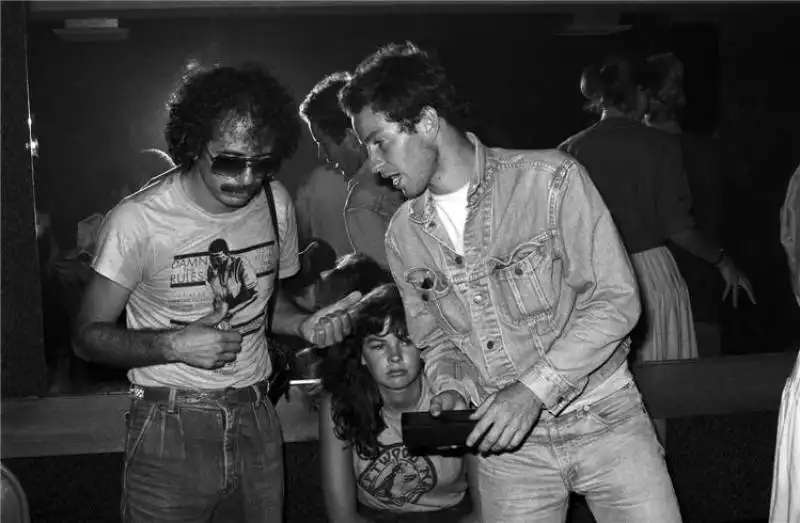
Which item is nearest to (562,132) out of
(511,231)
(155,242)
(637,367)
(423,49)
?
(423,49)

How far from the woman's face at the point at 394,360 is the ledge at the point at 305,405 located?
0.55m

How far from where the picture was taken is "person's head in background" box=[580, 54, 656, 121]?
337 cm

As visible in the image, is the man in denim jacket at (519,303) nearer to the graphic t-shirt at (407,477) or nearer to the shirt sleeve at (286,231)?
the shirt sleeve at (286,231)

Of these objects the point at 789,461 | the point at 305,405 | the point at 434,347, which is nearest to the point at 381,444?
the point at 305,405

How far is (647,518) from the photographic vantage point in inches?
81.1

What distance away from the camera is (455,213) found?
2232 mm

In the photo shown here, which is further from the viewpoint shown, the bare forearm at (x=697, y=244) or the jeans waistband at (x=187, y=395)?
the bare forearm at (x=697, y=244)

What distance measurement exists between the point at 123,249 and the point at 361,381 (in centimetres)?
88

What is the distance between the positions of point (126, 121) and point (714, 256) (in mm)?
2111

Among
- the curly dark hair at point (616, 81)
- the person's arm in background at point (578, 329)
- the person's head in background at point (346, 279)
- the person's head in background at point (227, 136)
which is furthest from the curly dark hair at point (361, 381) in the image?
the curly dark hair at point (616, 81)

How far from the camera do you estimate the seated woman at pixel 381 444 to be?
2895 mm

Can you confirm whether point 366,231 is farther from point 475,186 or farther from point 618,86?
point 475,186

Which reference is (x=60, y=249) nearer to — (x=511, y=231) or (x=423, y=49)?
(x=423, y=49)

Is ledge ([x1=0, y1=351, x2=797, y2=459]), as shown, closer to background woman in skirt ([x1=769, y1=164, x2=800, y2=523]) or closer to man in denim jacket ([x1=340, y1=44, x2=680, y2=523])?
man in denim jacket ([x1=340, y1=44, x2=680, y2=523])
